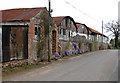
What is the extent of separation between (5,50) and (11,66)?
132 centimetres

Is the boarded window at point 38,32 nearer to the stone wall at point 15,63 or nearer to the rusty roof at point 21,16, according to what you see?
the rusty roof at point 21,16

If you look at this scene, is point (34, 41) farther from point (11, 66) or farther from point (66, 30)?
point (66, 30)

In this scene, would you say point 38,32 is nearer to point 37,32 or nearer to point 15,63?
point 37,32

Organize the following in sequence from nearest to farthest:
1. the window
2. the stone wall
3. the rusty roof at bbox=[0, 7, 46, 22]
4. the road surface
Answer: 1. the road surface
2. the stone wall
3. the rusty roof at bbox=[0, 7, 46, 22]
4. the window

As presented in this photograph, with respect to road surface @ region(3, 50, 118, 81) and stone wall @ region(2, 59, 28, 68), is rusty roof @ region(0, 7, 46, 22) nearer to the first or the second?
stone wall @ region(2, 59, 28, 68)

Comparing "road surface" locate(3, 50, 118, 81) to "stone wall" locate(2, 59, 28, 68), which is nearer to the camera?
"road surface" locate(3, 50, 118, 81)

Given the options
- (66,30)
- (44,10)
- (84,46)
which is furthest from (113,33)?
(44,10)

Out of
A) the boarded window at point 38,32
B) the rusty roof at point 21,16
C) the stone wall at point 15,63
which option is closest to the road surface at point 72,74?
the stone wall at point 15,63

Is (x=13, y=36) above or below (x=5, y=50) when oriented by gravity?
above

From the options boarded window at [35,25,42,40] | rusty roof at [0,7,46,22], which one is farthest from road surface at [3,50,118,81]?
rusty roof at [0,7,46,22]

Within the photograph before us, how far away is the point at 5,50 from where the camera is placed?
35.3 ft

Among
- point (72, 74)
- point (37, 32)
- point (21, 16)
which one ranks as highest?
point (21, 16)

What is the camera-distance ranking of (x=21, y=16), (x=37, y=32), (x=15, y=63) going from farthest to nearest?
(x=37, y=32)
(x=21, y=16)
(x=15, y=63)

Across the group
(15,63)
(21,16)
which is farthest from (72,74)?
(21,16)
